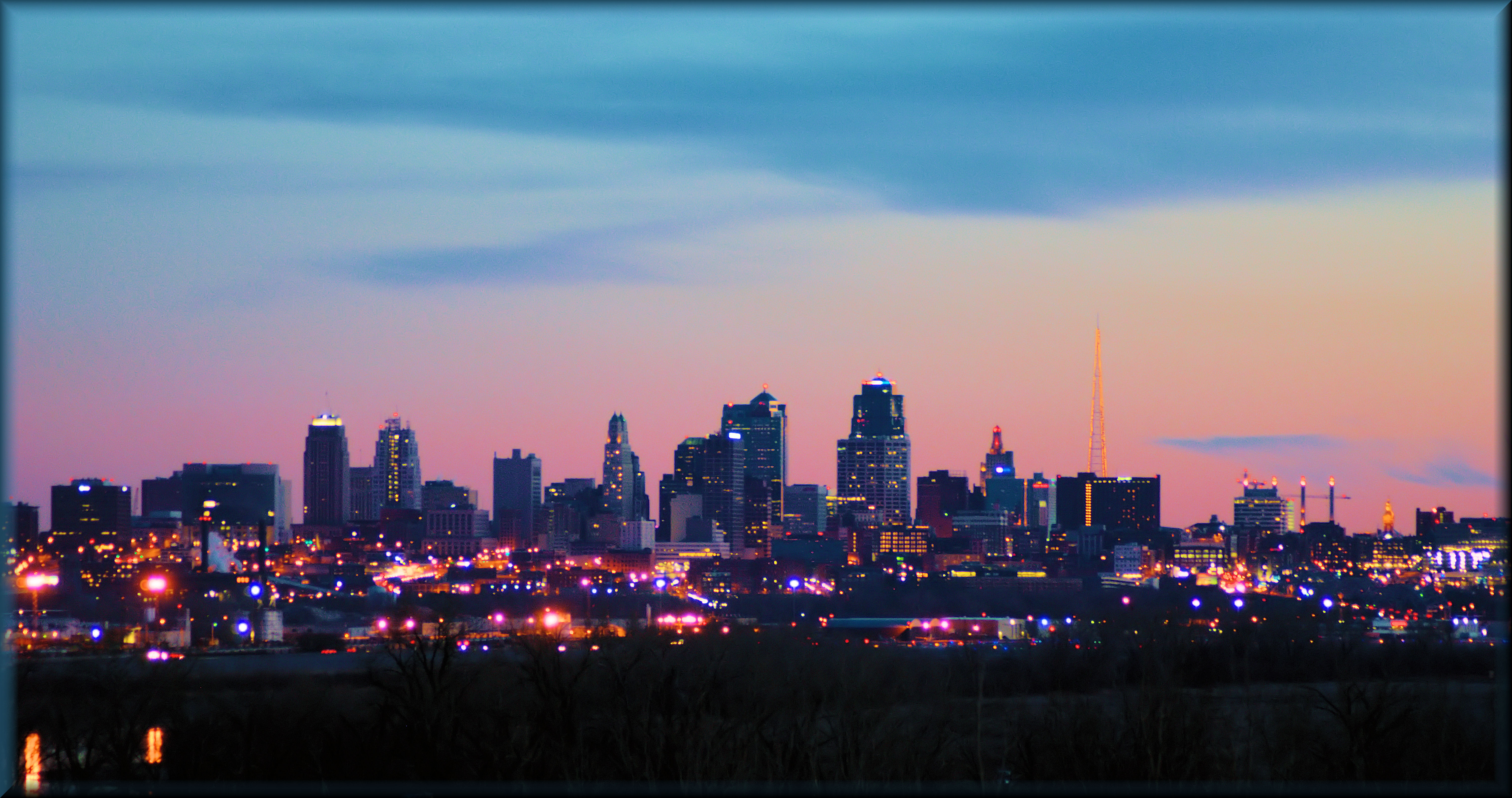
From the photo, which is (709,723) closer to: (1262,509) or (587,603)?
(587,603)

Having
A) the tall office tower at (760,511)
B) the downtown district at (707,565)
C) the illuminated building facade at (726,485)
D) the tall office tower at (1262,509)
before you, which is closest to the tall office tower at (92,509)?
the downtown district at (707,565)

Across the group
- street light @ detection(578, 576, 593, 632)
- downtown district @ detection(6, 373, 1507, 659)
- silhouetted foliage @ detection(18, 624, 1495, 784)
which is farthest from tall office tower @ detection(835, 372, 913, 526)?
silhouetted foliage @ detection(18, 624, 1495, 784)

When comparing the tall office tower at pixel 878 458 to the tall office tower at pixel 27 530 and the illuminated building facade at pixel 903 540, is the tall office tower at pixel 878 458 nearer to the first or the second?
the illuminated building facade at pixel 903 540

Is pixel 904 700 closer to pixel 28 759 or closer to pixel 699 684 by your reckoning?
pixel 699 684

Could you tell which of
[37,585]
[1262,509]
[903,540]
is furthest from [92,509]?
[1262,509]

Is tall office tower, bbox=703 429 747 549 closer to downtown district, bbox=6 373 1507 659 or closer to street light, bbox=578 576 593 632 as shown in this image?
downtown district, bbox=6 373 1507 659
